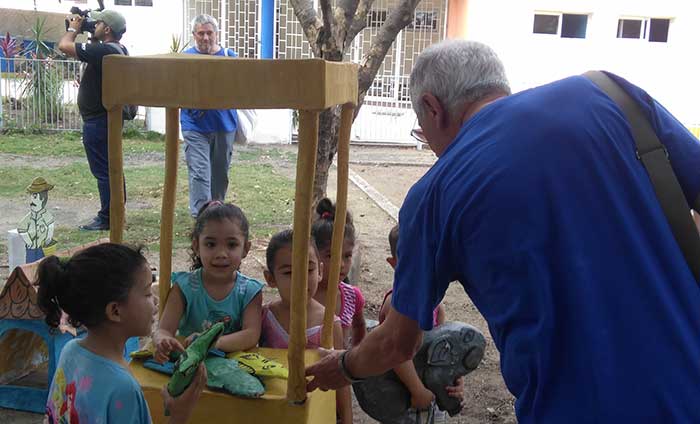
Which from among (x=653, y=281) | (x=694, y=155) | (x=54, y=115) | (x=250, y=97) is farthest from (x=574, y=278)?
(x=54, y=115)

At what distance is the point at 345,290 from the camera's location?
9.50 feet

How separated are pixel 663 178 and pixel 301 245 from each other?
95 cm

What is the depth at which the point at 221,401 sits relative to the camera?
83.8 inches

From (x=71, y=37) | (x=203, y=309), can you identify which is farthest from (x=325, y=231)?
(x=71, y=37)

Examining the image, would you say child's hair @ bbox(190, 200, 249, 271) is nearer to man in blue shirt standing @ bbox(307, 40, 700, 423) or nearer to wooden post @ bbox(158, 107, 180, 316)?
wooden post @ bbox(158, 107, 180, 316)

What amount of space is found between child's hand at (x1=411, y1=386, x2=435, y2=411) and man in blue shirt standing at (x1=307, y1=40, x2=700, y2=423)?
977mm

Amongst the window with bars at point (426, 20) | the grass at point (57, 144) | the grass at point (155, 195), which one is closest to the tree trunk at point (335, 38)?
the grass at point (155, 195)

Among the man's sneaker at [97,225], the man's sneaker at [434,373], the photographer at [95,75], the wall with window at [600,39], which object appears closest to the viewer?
the man's sneaker at [434,373]

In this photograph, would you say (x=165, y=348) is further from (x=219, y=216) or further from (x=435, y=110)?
(x=435, y=110)

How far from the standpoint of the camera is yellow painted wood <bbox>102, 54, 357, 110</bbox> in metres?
1.86

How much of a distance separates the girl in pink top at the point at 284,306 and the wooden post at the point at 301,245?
19.1 inches

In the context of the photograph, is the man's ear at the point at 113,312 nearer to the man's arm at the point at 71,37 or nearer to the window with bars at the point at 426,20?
the man's arm at the point at 71,37

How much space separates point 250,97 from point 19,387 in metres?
2.10

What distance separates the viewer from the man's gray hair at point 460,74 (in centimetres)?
167
